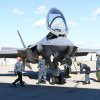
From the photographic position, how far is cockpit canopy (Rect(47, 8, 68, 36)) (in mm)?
16470

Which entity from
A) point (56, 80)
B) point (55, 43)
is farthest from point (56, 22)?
point (56, 80)

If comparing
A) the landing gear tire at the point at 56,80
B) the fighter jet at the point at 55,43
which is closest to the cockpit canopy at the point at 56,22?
the fighter jet at the point at 55,43

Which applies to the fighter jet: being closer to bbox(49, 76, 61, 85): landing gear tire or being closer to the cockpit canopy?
the cockpit canopy

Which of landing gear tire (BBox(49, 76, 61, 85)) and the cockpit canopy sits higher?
the cockpit canopy

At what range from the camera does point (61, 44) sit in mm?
15203

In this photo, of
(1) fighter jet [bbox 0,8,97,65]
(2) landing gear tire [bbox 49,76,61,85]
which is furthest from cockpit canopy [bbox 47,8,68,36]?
(2) landing gear tire [bbox 49,76,61,85]

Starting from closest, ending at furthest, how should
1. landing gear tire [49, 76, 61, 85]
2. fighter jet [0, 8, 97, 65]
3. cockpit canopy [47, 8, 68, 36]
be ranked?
landing gear tire [49, 76, 61, 85]
fighter jet [0, 8, 97, 65]
cockpit canopy [47, 8, 68, 36]

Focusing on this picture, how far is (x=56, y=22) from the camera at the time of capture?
1697 cm

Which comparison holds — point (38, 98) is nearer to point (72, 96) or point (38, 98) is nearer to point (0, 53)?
point (72, 96)

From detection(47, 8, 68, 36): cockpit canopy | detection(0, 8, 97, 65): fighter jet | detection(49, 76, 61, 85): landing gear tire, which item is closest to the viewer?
detection(49, 76, 61, 85): landing gear tire

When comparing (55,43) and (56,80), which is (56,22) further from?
(56,80)

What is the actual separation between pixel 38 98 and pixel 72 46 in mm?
5820

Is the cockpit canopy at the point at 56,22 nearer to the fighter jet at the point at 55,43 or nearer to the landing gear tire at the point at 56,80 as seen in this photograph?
the fighter jet at the point at 55,43

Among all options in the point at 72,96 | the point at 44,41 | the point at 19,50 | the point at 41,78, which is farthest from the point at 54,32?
the point at 72,96
